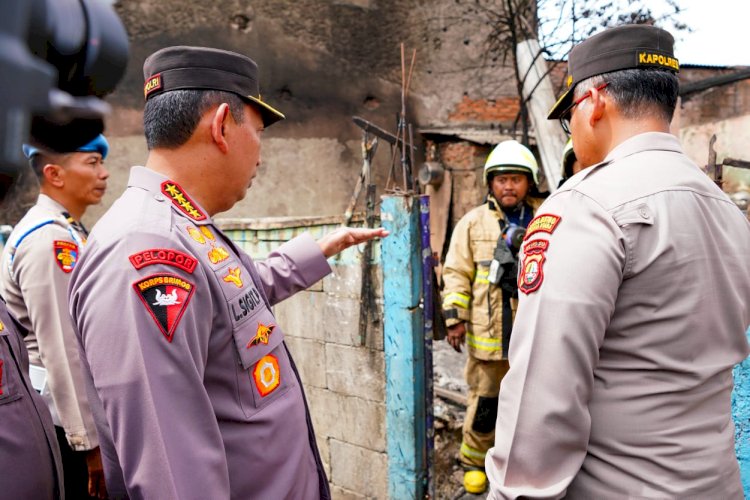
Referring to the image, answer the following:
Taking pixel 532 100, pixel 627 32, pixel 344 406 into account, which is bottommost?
pixel 344 406

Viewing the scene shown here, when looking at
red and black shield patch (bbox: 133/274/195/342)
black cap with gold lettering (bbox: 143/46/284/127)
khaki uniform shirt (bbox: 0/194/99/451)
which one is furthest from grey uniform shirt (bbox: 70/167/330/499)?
khaki uniform shirt (bbox: 0/194/99/451)

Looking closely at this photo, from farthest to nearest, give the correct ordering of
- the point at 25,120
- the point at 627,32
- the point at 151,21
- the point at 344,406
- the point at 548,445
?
the point at 151,21, the point at 344,406, the point at 627,32, the point at 548,445, the point at 25,120

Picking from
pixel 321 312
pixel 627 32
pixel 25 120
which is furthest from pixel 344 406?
pixel 25 120

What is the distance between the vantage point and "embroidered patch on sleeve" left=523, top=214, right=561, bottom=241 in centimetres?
130

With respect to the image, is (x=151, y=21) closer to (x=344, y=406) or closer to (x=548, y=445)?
(x=344, y=406)

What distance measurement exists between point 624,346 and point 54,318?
84.6 inches

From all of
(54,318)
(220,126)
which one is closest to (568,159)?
(220,126)

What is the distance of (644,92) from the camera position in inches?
55.4

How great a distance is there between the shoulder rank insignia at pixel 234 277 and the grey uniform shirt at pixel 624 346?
749mm

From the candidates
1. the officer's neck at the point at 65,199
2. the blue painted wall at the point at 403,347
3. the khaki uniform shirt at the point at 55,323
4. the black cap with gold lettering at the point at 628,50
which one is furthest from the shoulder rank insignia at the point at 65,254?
the black cap with gold lettering at the point at 628,50

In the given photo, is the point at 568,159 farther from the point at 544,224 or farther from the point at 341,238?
the point at 544,224

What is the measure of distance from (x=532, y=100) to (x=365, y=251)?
471 cm

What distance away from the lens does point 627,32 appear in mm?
1395

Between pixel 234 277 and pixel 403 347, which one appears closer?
pixel 234 277
